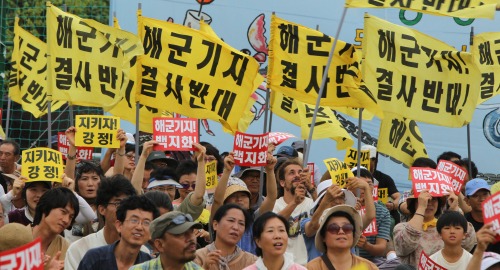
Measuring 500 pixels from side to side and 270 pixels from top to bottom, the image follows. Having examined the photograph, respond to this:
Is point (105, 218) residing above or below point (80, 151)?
below

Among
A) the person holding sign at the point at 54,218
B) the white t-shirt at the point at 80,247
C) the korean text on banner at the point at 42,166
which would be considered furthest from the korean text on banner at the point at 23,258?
the korean text on banner at the point at 42,166

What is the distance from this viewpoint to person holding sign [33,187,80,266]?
8.95m

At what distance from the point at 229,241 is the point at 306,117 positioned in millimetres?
4269

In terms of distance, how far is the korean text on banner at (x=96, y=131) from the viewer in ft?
37.1

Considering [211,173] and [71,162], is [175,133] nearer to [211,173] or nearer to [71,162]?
[211,173]

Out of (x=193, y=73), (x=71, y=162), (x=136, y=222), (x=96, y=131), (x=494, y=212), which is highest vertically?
(x=193, y=73)

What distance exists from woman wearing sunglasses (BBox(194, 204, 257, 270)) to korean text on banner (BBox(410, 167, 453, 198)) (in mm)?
2077

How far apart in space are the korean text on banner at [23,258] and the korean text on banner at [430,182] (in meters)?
4.56

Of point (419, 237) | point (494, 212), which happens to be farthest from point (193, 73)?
point (494, 212)

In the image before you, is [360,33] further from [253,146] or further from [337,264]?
[337,264]

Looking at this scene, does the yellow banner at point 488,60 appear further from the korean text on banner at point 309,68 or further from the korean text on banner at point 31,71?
the korean text on banner at point 31,71

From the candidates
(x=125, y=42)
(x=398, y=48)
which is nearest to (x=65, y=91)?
(x=125, y=42)

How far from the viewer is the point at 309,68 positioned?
11.6 m

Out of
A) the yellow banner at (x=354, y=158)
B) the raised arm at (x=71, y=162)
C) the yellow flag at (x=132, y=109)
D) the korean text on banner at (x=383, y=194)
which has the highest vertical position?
the yellow flag at (x=132, y=109)
